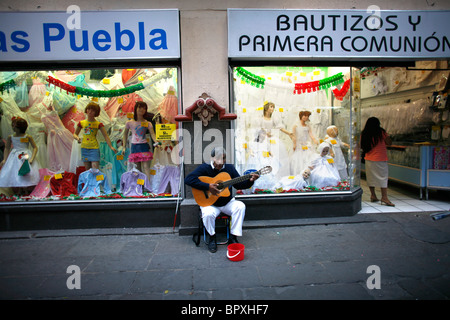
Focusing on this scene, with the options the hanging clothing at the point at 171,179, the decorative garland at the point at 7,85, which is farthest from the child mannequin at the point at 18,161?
the hanging clothing at the point at 171,179

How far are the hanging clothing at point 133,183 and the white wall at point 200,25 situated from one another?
163 cm

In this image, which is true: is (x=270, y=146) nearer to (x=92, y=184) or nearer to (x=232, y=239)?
(x=232, y=239)

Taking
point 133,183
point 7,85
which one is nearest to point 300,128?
point 133,183

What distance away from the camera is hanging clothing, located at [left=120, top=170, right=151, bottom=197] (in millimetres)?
5562

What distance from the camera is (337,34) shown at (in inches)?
198

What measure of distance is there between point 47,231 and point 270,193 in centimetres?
381

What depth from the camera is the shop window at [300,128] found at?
5.80 meters

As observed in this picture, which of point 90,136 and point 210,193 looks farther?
point 90,136

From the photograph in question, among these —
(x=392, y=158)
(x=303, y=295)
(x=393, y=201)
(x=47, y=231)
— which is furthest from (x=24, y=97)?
(x=392, y=158)

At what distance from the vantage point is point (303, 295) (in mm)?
3137

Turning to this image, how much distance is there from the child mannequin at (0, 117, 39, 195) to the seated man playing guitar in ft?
10.7

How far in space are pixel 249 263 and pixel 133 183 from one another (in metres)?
2.76
